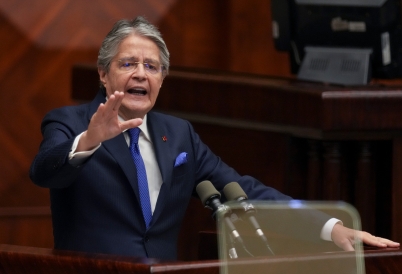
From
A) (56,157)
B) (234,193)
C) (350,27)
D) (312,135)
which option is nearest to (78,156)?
(56,157)

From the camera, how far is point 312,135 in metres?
3.22

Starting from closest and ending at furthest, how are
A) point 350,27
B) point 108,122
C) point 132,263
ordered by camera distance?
point 132,263, point 108,122, point 350,27

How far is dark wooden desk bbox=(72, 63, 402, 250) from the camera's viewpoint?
10.3 feet

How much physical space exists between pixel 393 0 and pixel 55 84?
6.99 ft

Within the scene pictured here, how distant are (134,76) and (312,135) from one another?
3.53 ft

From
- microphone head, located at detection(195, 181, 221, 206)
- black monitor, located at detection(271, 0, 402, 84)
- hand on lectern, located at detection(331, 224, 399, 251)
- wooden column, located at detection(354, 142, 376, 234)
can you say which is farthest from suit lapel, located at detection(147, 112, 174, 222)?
black monitor, located at detection(271, 0, 402, 84)

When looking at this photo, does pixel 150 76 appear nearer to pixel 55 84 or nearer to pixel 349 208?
pixel 349 208

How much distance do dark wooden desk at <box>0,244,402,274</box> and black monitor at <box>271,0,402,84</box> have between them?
6.33 ft

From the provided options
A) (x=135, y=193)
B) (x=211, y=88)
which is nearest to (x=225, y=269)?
(x=135, y=193)

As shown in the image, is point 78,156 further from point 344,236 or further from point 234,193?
point 344,236

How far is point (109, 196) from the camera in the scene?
229 cm

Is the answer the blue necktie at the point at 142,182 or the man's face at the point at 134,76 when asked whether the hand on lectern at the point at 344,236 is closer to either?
the blue necktie at the point at 142,182

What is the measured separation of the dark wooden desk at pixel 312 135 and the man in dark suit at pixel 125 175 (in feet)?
2.54

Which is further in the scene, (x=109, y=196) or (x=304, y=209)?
(x=109, y=196)
